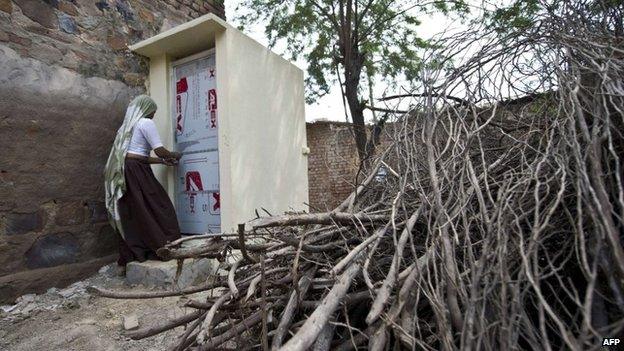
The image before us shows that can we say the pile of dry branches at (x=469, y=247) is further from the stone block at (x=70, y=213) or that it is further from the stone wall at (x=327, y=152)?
the stone wall at (x=327, y=152)

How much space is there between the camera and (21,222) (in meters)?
2.80

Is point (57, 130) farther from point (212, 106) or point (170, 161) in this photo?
point (212, 106)

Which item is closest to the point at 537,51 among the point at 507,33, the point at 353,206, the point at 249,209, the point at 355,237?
the point at 507,33

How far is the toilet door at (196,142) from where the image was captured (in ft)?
11.9

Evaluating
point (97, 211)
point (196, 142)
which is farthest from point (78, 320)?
point (196, 142)

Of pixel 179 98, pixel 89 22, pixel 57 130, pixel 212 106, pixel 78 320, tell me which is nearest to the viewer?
pixel 78 320

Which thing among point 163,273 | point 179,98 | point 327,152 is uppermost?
point 179,98

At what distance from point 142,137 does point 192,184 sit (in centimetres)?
71

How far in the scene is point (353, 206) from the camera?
1.59 meters

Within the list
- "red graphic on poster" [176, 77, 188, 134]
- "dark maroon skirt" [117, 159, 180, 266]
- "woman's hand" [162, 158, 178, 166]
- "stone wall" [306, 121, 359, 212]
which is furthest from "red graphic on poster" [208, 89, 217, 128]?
"stone wall" [306, 121, 359, 212]

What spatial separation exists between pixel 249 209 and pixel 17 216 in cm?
186

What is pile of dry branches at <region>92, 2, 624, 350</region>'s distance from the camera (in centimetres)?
81

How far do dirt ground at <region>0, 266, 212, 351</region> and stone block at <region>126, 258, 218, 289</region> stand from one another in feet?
0.30

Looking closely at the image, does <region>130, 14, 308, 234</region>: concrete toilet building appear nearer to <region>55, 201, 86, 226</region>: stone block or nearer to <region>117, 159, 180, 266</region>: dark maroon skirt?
<region>117, 159, 180, 266</region>: dark maroon skirt
